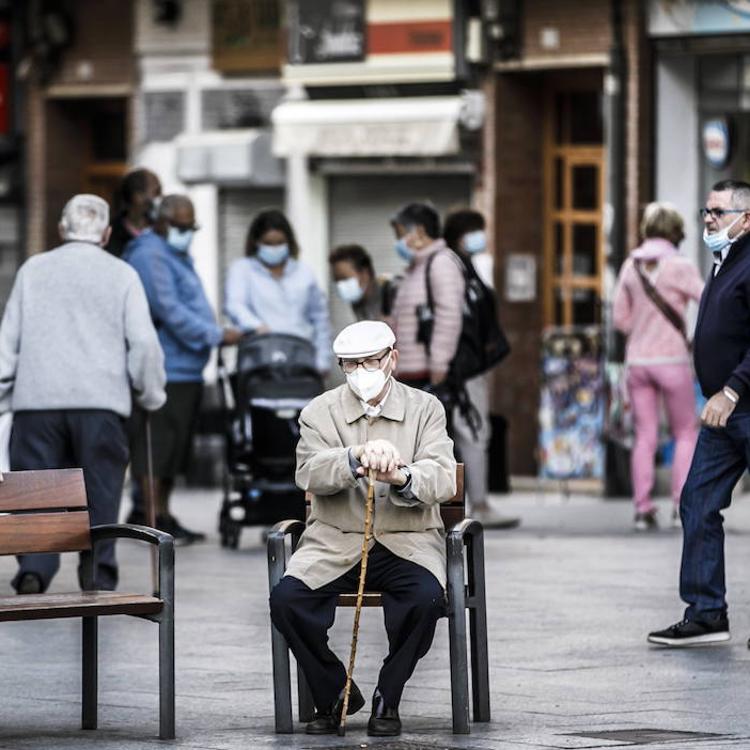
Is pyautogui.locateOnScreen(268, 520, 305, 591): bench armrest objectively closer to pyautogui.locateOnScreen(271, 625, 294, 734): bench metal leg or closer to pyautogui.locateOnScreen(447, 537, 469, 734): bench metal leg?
pyautogui.locateOnScreen(271, 625, 294, 734): bench metal leg

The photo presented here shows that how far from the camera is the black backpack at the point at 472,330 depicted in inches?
603

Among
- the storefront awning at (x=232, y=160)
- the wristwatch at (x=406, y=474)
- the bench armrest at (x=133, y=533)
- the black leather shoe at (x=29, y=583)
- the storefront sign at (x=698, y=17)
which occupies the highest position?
the storefront sign at (x=698, y=17)

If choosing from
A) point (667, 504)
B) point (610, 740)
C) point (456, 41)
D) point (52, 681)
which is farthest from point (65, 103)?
point (610, 740)

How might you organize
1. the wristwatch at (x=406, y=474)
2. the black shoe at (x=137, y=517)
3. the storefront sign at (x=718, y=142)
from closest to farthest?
the wristwatch at (x=406, y=474) < the black shoe at (x=137, y=517) < the storefront sign at (x=718, y=142)

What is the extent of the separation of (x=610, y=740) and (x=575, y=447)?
35.7ft

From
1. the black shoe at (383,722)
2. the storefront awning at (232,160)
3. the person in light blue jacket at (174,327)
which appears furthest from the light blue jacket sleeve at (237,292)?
the black shoe at (383,722)

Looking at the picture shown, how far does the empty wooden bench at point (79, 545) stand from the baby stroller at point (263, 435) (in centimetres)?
561

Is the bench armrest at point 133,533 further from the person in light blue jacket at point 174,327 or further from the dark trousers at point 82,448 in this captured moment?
the person in light blue jacket at point 174,327

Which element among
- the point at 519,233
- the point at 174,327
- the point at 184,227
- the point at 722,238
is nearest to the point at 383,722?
the point at 722,238

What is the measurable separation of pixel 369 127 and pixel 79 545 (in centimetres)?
1172

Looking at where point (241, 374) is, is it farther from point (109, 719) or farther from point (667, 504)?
point (109, 719)

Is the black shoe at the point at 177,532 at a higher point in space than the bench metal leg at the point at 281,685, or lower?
lower

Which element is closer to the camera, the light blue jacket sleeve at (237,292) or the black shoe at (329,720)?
the black shoe at (329,720)

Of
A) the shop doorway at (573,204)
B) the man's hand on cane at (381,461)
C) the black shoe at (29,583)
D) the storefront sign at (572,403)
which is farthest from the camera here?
the shop doorway at (573,204)
